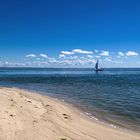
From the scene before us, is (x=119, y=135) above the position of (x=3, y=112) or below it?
below

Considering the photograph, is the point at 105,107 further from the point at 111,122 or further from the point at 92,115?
the point at 111,122

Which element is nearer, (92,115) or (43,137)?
(43,137)

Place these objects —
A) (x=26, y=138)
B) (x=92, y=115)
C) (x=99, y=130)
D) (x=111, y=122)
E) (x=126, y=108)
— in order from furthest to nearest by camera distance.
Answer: (x=126, y=108) → (x=92, y=115) → (x=111, y=122) → (x=99, y=130) → (x=26, y=138)

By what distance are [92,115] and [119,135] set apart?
6.63m

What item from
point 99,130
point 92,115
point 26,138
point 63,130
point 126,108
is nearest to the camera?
point 26,138

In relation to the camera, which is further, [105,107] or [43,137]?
[105,107]

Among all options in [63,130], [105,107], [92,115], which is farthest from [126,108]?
[63,130]

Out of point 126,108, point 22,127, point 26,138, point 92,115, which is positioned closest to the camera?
point 26,138

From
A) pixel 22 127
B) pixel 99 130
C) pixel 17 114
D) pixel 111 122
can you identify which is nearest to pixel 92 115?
pixel 111 122

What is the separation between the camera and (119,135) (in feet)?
44.6

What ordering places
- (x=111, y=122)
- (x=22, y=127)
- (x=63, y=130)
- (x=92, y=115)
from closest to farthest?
(x=22, y=127) → (x=63, y=130) → (x=111, y=122) → (x=92, y=115)

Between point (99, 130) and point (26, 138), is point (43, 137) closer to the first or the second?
point (26, 138)

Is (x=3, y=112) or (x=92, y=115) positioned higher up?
(x=3, y=112)

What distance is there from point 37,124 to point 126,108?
12.5m
